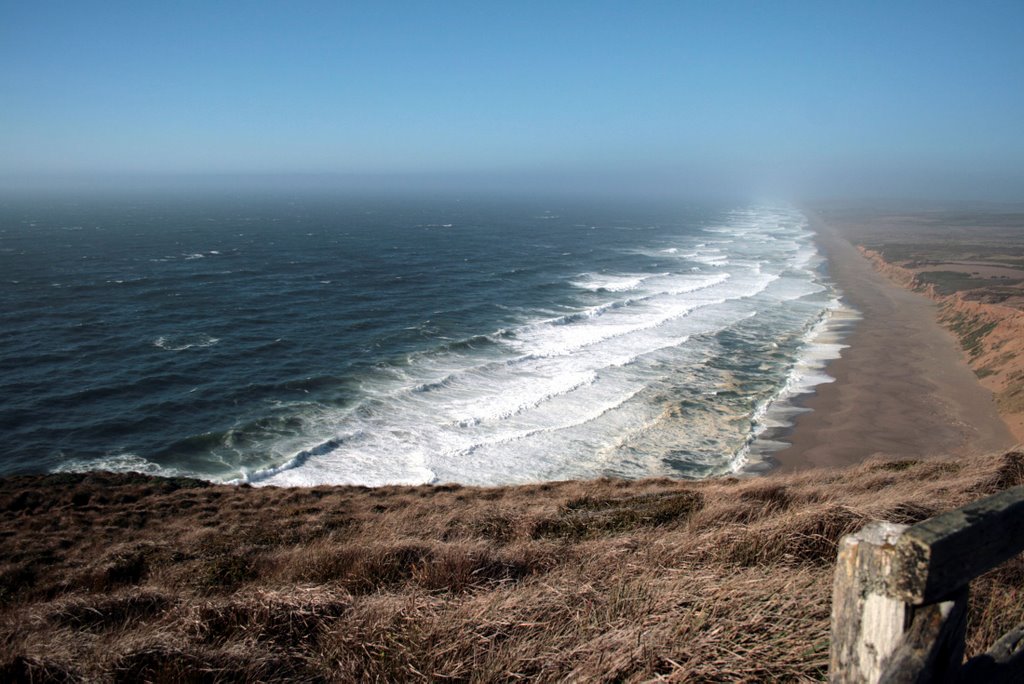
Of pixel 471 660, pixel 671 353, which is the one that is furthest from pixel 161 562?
pixel 671 353

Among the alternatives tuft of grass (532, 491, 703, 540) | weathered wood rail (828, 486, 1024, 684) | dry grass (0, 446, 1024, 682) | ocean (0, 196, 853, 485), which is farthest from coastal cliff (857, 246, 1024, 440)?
weathered wood rail (828, 486, 1024, 684)

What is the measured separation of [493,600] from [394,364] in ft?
101

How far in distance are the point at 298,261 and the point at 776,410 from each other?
183 ft

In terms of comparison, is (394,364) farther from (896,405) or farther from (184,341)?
(896,405)

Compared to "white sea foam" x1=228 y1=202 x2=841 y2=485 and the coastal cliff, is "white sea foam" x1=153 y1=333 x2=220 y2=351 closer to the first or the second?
"white sea foam" x1=228 y1=202 x2=841 y2=485

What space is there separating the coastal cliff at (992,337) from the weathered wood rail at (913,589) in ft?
103

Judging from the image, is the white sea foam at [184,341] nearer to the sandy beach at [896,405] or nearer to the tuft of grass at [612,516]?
the tuft of grass at [612,516]

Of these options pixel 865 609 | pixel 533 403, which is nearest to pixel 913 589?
pixel 865 609

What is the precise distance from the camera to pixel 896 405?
3083 cm

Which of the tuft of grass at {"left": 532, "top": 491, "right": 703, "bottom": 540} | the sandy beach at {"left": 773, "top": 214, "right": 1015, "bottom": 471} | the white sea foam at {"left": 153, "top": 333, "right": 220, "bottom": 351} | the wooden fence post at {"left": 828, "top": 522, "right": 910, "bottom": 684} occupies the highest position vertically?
the wooden fence post at {"left": 828, "top": 522, "right": 910, "bottom": 684}

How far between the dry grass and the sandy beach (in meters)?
15.1

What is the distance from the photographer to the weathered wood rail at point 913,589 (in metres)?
2.20

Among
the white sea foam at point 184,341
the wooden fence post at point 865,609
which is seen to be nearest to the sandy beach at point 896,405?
the wooden fence post at point 865,609

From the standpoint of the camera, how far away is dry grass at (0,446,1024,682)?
4.03 metres
